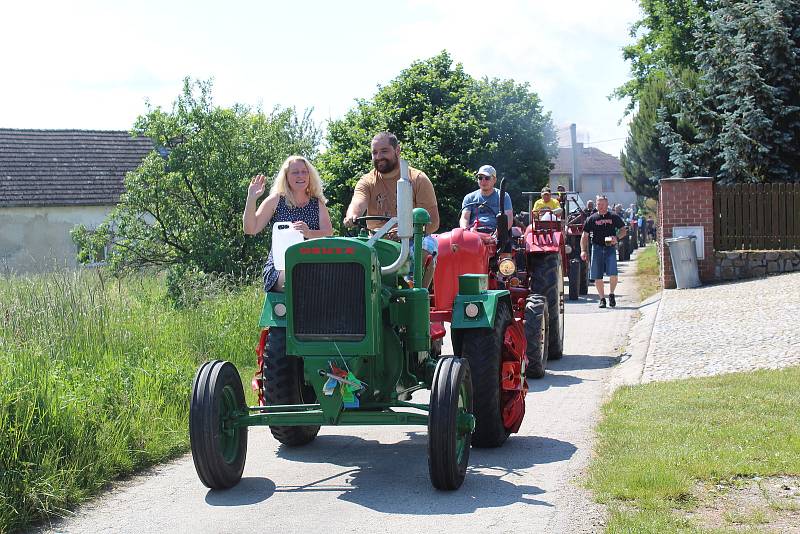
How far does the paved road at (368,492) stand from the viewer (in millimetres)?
5961

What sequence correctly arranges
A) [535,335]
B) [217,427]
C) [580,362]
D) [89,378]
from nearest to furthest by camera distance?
[217,427]
[89,378]
[535,335]
[580,362]

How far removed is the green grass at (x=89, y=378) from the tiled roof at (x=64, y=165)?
22980mm

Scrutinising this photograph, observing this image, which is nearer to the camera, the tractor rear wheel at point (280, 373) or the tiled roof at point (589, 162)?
the tractor rear wheel at point (280, 373)

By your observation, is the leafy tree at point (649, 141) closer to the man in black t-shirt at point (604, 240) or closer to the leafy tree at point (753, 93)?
the leafy tree at point (753, 93)

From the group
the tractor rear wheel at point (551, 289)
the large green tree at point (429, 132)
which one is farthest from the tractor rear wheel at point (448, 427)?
the large green tree at point (429, 132)

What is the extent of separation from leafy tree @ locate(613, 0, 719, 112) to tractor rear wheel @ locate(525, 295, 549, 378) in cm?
2553

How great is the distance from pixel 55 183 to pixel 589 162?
256 feet

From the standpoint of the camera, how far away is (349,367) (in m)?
6.68

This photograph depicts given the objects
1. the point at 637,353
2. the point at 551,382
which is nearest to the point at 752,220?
the point at 637,353

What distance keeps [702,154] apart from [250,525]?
2179cm

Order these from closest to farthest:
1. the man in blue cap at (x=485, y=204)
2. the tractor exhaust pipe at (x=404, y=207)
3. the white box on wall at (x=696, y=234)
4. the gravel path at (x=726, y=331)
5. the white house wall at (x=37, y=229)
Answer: the tractor exhaust pipe at (x=404, y=207), the gravel path at (x=726, y=331), the man in blue cap at (x=485, y=204), the white box on wall at (x=696, y=234), the white house wall at (x=37, y=229)

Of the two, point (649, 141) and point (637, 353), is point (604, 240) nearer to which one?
point (637, 353)

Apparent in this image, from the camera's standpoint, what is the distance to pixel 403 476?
7086 millimetres

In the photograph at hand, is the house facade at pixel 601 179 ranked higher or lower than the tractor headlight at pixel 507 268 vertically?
higher
